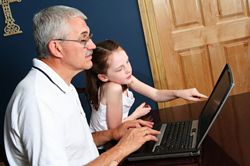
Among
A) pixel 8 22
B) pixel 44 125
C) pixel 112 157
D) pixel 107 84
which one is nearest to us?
pixel 44 125

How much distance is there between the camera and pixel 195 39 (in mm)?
3221

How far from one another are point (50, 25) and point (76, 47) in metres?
0.13

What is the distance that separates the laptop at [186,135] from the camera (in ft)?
4.02

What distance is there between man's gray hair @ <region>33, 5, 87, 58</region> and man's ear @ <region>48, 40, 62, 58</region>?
0.01m

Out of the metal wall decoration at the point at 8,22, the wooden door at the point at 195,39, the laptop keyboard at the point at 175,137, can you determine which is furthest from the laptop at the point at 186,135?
the metal wall decoration at the point at 8,22

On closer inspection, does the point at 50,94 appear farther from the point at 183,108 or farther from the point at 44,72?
the point at 183,108

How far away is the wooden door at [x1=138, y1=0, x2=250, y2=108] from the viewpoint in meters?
3.18

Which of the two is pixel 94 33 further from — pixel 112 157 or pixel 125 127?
pixel 112 157

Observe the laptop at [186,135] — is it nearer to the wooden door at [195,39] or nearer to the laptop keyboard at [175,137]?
the laptop keyboard at [175,137]

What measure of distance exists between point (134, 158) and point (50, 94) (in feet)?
1.25

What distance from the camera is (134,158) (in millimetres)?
1307

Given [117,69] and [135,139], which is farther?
[117,69]

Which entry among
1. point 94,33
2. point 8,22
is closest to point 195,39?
point 94,33

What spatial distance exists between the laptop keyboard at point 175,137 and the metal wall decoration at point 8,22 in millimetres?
2084
